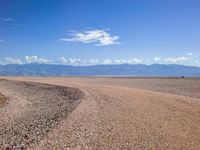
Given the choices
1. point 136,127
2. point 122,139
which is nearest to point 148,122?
point 136,127

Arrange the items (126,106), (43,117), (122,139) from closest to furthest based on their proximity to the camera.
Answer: (122,139)
(43,117)
(126,106)

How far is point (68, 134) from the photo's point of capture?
65.5ft

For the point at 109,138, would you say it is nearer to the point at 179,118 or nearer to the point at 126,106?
the point at 179,118

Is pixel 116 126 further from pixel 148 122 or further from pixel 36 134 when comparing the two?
pixel 36 134

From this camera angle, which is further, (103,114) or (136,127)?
(103,114)

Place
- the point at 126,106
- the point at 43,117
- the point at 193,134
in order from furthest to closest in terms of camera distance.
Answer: the point at 126,106, the point at 43,117, the point at 193,134

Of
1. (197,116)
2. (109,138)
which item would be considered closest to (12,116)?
(109,138)

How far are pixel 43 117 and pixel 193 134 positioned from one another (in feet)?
38.0

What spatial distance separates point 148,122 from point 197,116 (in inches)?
279

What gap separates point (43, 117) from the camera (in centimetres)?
2706

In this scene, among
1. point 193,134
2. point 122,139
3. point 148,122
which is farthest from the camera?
point 148,122

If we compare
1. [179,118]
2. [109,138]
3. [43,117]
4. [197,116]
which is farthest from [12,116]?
[197,116]

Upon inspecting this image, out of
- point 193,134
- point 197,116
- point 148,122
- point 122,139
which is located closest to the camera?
point 122,139

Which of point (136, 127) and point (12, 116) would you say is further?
point (12, 116)
